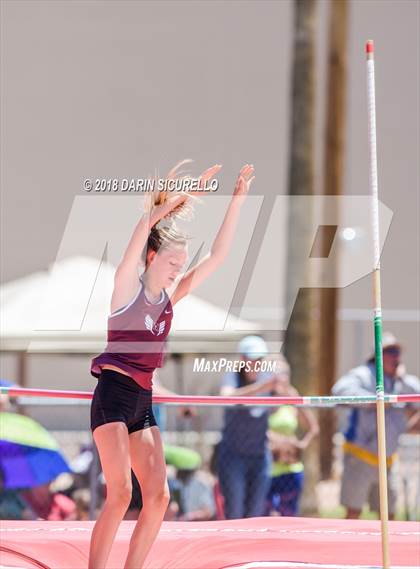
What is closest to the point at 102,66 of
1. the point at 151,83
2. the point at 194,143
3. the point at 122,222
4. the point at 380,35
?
the point at 151,83

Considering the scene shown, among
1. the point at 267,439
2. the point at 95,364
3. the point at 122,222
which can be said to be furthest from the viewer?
the point at 122,222

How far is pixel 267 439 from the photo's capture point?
29.8ft

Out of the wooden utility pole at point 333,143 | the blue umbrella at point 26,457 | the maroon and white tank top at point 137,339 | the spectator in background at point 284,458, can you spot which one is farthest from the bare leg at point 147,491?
the wooden utility pole at point 333,143

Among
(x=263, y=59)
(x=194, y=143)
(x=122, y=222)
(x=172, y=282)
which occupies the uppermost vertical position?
(x=263, y=59)

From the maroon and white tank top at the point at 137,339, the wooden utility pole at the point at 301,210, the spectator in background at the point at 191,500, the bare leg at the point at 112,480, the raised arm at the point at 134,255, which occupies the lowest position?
the bare leg at the point at 112,480

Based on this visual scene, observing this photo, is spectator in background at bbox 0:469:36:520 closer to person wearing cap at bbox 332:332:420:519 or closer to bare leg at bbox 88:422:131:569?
person wearing cap at bbox 332:332:420:519

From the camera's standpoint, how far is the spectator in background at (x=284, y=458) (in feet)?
30.2

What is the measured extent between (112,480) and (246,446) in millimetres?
4157

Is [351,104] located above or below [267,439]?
above

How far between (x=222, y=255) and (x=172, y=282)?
29 centimetres

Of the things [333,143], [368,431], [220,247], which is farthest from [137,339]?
[333,143]

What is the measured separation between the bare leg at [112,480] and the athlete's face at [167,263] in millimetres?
742

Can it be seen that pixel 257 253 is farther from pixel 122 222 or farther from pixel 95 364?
pixel 95 364

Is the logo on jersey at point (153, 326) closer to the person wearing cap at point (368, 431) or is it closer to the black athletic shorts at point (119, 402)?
the black athletic shorts at point (119, 402)
